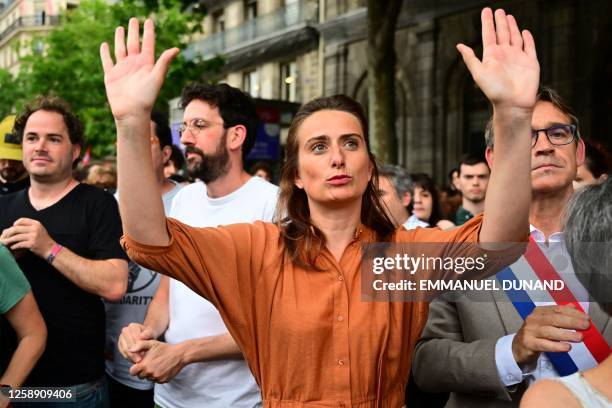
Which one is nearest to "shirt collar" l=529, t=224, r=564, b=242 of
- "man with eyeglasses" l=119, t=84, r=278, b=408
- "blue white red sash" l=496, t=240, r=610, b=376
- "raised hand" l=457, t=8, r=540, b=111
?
"blue white red sash" l=496, t=240, r=610, b=376

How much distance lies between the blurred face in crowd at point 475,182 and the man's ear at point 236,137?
255 cm

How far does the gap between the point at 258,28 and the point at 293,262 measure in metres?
25.6

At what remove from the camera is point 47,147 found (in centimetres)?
334

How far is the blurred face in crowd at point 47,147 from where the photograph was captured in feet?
10.8

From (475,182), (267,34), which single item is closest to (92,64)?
(267,34)

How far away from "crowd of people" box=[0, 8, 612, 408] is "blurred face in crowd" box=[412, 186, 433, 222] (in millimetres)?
3179

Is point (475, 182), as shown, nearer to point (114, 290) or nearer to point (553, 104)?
point (553, 104)

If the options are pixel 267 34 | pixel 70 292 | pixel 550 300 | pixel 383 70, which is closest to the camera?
pixel 550 300

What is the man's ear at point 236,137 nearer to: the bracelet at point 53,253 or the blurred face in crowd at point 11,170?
the bracelet at point 53,253

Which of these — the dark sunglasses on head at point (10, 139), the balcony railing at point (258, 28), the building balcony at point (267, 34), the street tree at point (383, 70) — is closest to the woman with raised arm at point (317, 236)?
the dark sunglasses on head at point (10, 139)

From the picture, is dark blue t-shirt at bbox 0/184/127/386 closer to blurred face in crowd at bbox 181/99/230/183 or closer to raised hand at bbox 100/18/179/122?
blurred face in crowd at bbox 181/99/230/183

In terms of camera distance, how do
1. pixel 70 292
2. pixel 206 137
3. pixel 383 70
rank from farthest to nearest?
1. pixel 383 70
2. pixel 206 137
3. pixel 70 292

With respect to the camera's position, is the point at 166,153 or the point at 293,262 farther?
the point at 166,153

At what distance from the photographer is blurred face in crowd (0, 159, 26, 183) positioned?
4.18m
